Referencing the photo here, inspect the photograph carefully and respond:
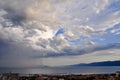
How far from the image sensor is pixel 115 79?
118 meters

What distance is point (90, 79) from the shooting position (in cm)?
13538

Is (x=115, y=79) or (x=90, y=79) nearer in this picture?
(x=115, y=79)

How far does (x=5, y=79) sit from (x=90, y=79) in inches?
1696

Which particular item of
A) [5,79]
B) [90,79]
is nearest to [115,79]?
[90,79]

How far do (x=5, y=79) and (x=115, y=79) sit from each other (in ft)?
159

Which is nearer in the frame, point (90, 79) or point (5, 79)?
point (5, 79)

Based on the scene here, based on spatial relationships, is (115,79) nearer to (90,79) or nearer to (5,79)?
(90,79)

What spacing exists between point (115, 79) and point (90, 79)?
19347 mm

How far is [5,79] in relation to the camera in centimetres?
11825
